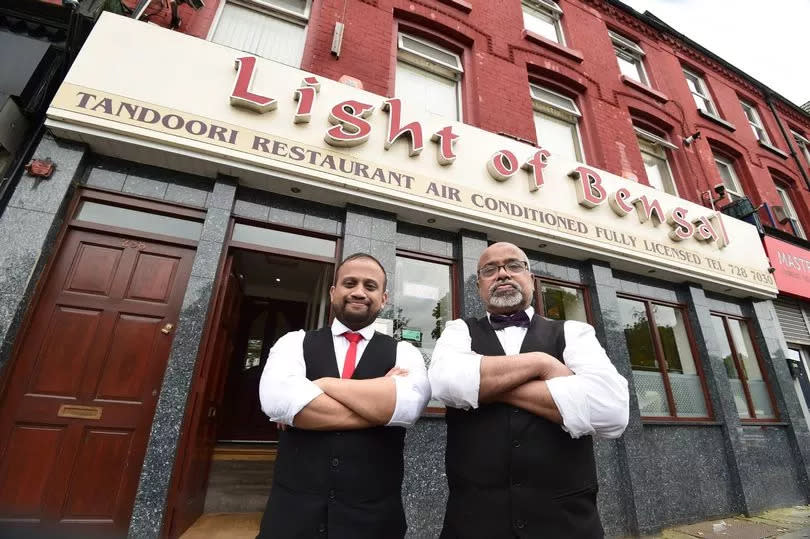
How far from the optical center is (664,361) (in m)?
5.68

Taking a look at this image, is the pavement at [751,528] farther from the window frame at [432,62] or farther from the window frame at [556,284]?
the window frame at [432,62]

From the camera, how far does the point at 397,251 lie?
469 centimetres

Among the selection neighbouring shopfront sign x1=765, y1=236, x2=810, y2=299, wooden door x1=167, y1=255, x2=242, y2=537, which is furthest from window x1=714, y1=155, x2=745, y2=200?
wooden door x1=167, y1=255, x2=242, y2=537

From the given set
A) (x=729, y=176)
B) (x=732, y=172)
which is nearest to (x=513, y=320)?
(x=729, y=176)

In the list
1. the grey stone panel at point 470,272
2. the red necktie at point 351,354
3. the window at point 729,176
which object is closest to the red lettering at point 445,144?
the grey stone panel at point 470,272

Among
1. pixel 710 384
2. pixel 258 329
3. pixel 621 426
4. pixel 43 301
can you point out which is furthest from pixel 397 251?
pixel 710 384

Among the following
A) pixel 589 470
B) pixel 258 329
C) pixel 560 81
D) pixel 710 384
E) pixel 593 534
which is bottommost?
pixel 593 534

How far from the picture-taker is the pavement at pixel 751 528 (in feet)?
14.3

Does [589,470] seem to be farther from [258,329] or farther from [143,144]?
[258,329]

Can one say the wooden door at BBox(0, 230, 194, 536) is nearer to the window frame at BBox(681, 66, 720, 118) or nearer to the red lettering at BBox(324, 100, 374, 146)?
the red lettering at BBox(324, 100, 374, 146)

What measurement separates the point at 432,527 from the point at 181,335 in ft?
10.7

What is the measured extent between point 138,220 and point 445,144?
3.86 m

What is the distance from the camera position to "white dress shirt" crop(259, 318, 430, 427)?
5.38 ft

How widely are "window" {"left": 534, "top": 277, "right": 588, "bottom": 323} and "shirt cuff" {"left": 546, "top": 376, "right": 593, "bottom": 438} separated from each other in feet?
12.6
